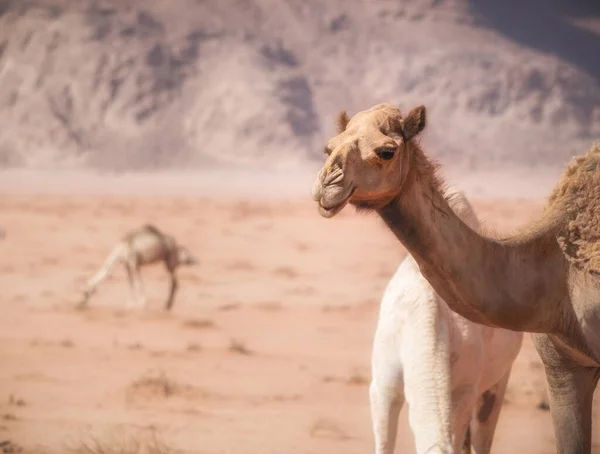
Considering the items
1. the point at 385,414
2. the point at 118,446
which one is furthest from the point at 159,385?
the point at 385,414

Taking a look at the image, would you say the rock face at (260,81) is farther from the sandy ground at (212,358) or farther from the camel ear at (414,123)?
the camel ear at (414,123)

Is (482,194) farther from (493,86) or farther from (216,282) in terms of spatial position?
(216,282)

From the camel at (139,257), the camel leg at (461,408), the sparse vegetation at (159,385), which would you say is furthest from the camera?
the camel at (139,257)

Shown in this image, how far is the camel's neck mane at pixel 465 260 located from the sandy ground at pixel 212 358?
1.27ft

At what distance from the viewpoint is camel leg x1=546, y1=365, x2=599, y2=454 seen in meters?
5.12

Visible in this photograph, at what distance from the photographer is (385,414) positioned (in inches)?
227

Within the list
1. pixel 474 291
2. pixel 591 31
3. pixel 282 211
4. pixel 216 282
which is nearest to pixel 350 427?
pixel 474 291

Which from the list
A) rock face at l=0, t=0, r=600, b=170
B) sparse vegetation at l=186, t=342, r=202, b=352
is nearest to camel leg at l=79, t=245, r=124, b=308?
sparse vegetation at l=186, t=342, r=202, b=352

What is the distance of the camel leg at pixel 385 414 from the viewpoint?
225 inches

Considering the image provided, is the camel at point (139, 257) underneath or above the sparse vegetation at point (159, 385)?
above

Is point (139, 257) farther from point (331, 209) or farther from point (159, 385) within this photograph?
point (331, 209)

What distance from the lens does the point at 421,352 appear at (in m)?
5.57

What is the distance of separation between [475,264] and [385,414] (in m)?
1.65

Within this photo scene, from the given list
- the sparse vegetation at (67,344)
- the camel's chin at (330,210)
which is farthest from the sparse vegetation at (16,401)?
the camel's chin at (330,210)
